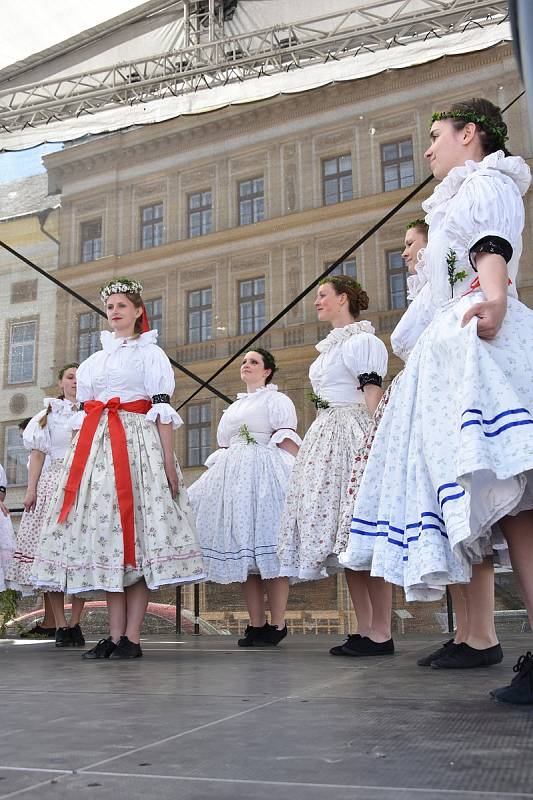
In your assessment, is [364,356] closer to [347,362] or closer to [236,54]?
[347,362]

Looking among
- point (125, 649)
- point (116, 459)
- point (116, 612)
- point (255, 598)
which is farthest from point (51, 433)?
point (125, 649)

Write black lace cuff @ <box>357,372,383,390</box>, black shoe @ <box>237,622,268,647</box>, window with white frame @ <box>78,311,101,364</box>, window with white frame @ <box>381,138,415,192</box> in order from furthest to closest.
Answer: window with white frame @ <box>78,311,101,364</box>, window with white frame @ <box>381,138,415,192</box>, black shoe @ <box>237,622,268,647</box>, black lace cuff @ <box>357,372,383,390</box>

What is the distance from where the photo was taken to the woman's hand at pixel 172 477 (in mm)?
3293

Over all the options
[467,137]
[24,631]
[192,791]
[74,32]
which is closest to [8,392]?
[24,631]

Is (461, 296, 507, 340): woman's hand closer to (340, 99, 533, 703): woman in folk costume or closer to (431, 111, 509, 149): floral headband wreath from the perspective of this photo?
(340, 99, 533, 703): woman in folk costume

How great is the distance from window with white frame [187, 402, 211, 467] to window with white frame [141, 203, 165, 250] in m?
1.33

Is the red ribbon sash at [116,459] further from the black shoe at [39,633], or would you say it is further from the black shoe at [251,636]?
the black shoe at [39,633]

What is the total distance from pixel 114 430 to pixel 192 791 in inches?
91.9

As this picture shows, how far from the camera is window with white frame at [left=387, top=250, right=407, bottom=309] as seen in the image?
541 cm

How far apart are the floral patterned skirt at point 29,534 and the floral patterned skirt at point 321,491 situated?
1.73 meters

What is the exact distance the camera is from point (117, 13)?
20.0ft

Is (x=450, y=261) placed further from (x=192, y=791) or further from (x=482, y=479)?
(x=192, y=791)

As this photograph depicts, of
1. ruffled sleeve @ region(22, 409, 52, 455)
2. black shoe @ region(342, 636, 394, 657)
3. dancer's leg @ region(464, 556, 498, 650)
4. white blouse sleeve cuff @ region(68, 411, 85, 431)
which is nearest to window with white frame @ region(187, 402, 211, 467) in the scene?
ruffled sleeve @ region(22, 409, 52, 455)

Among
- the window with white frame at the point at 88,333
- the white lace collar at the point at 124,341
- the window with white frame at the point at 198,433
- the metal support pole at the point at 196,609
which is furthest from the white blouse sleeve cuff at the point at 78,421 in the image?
the window with white frame at the point at 88,333
